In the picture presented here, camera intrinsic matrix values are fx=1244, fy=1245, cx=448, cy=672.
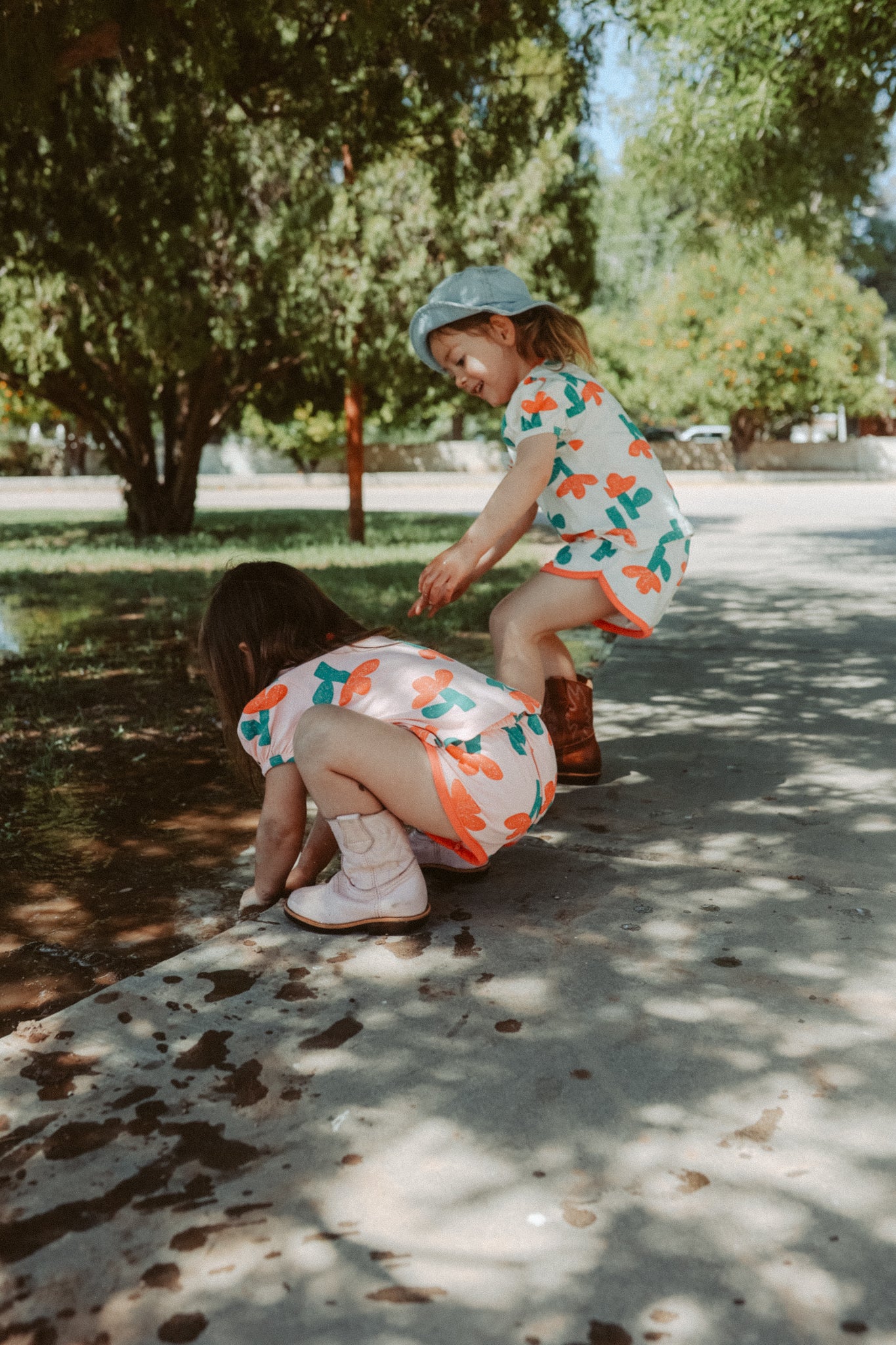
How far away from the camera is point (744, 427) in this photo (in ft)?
119

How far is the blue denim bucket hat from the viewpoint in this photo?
342cm

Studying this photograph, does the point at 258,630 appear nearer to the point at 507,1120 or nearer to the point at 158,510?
the point at 507,1120

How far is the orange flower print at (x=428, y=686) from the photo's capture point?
2709 millimetres

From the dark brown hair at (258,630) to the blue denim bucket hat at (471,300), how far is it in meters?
0.96

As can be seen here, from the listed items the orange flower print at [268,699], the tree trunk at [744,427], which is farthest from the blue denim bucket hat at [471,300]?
the tree trunk at [744,427]

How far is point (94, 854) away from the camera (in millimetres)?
3424

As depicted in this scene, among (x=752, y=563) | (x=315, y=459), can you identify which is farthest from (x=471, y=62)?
(x=315, y=459)

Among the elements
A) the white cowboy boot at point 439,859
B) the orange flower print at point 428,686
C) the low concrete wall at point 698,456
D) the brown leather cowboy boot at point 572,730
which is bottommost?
the white cowboy boot at point 439,859

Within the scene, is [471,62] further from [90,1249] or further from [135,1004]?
[90,1249]

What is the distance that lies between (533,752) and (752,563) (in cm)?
874

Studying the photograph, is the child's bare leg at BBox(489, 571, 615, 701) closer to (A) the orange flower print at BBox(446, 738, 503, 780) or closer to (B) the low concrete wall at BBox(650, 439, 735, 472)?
(A) the orange flower print at BBox(446, 738, 503, 780)

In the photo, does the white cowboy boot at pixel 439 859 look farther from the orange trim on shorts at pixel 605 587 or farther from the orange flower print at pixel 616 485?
the orange flower print at pixel 616 485

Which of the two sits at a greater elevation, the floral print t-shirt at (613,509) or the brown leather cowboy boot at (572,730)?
the floral print t-shirt at (613,509)

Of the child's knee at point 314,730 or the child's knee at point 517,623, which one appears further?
the child's knee at point 517,623
